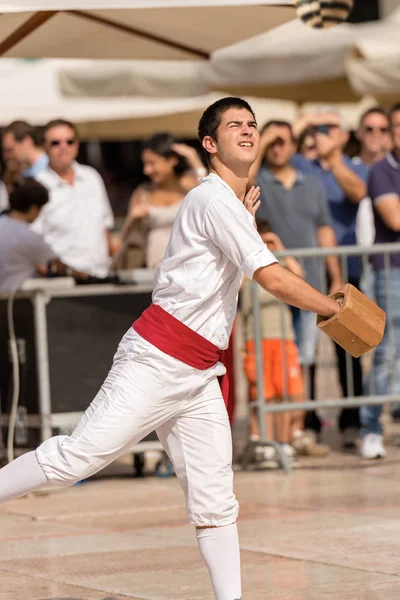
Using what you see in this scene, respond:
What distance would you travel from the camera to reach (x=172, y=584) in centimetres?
599

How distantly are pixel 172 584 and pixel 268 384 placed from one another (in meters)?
3.94

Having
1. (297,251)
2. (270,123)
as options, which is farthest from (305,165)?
(297,251)

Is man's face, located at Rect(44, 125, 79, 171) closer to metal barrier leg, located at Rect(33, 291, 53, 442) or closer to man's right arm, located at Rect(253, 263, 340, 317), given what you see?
metal barrier leg, located at Rect(33, 291, 53, 442)

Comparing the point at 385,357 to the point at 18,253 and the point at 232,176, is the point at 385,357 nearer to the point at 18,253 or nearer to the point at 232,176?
the point at 18,253

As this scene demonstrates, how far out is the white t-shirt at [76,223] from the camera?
409 inches

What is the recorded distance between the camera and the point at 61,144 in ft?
34.6

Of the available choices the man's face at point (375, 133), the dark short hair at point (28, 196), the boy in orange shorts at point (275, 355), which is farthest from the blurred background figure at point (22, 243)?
the man's face at point (375, 133)

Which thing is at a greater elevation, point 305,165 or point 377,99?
point 377,99

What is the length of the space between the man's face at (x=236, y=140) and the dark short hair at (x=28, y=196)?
174 inches

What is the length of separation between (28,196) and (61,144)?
3.81 feet

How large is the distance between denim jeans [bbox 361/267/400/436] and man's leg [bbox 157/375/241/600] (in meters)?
4.83

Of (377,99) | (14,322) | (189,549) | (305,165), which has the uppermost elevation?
(377,99)

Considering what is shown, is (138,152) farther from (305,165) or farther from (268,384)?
(268,384)

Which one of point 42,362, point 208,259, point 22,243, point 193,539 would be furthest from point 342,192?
point 208,259
